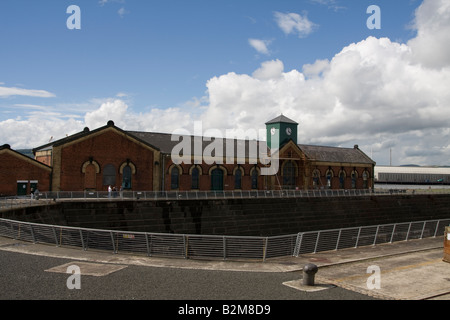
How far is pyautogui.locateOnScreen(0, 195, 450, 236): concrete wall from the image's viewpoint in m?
26.8

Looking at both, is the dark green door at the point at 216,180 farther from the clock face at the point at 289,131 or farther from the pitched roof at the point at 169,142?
the clock face at the point at 289,131

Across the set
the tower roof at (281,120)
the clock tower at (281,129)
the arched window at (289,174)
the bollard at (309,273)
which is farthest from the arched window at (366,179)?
the bollard at (309,273)

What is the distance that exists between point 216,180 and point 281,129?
1444 cm

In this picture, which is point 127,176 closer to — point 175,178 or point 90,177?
point 90,177

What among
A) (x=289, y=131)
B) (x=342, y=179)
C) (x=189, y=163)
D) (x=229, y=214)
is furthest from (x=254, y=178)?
(x=342, y=179)

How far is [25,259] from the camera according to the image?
39.8ft

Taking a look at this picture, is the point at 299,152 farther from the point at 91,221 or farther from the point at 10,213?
the point at 10,213

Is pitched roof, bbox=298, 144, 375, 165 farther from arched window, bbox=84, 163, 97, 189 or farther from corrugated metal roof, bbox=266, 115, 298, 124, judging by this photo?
arched window, bbox=84, 163, 97, 189

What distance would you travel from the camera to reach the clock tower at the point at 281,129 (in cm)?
5312

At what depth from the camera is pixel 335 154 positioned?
5959 cm

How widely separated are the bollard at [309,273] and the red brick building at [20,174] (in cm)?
2974

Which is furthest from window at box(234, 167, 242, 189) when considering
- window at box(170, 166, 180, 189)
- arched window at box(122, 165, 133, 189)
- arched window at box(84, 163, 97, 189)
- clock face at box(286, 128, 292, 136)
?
arched window at box(84, 163, 97, 189)

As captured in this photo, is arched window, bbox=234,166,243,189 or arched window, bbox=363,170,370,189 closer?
arched window, bbox=234,166,243,189
